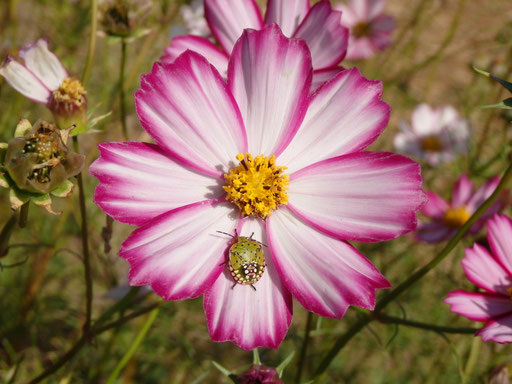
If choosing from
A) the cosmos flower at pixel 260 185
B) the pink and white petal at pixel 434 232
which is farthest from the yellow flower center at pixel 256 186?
the pink and white petal at pixel 434 232

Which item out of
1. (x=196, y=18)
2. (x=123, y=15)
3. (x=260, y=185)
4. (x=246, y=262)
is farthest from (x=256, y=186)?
(x=196, y=18)

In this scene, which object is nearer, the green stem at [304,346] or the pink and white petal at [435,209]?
the green stem at [304,346]

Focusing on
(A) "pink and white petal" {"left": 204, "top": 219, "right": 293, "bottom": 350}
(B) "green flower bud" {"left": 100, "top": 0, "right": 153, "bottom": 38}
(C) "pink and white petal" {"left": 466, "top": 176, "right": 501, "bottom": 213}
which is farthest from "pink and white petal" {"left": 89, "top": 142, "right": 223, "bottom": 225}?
(C) "pink and white petal" {"left": 466, "top": 176, "right": 501, "bottom": 213}

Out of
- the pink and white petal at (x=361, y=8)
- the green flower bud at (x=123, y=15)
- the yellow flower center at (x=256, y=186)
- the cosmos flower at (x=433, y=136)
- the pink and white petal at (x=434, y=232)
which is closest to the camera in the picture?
the yellow flower center at (x=256, y=186)

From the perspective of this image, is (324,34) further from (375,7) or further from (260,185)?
(375,7)

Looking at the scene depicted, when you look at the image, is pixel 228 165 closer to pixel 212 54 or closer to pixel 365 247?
pixel 212 54

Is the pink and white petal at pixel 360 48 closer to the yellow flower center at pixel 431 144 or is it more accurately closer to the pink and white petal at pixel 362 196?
the yellow flower center at pixel 431 144

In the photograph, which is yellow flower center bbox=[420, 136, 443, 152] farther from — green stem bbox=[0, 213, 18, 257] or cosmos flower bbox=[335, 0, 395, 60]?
green stem bbox=[0, 213, 18, 257]
